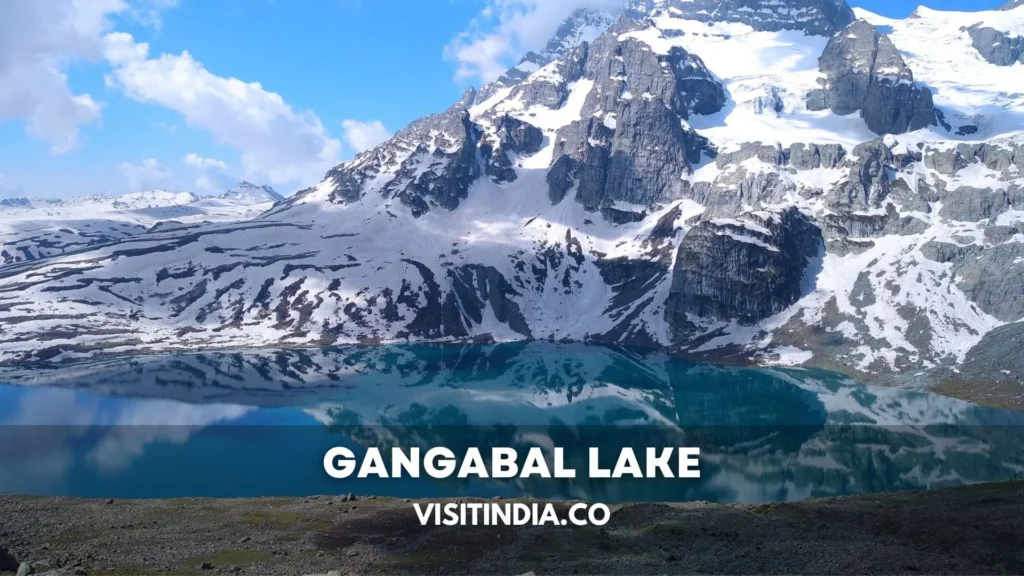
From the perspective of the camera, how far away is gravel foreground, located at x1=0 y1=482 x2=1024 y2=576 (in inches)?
1677

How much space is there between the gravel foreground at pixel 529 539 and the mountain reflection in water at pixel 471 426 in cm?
1956

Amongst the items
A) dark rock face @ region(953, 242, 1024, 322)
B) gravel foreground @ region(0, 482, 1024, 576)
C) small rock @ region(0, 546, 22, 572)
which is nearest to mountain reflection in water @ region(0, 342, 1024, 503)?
gravel foreground @ region(0, 482, 1024, 576)

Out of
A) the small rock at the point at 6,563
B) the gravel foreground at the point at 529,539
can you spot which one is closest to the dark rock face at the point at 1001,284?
the gravel foreground at the point at 529,539

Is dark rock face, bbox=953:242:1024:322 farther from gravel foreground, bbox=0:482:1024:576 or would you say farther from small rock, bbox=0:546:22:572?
small rock, bbox=0:546:22:572

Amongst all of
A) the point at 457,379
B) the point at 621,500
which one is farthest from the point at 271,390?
the point at 621,500

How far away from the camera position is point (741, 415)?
445 ft

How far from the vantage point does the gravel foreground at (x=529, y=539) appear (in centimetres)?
4259

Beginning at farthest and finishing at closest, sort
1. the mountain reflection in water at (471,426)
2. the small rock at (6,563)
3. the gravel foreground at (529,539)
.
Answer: the mountain reflection in water at (471,426), the gravel foreground at (529,539), the small rock at (6,563)

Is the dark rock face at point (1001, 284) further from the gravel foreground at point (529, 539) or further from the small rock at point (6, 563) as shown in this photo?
the small rock at point (6, 563)

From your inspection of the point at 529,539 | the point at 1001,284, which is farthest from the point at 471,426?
the point at 1001,284

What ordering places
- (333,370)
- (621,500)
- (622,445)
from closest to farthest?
(621,500), (622,445), (333,370)

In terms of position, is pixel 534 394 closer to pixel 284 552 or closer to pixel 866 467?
pixel 866 467

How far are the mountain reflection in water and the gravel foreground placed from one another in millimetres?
19561

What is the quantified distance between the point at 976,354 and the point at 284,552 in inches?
7167
